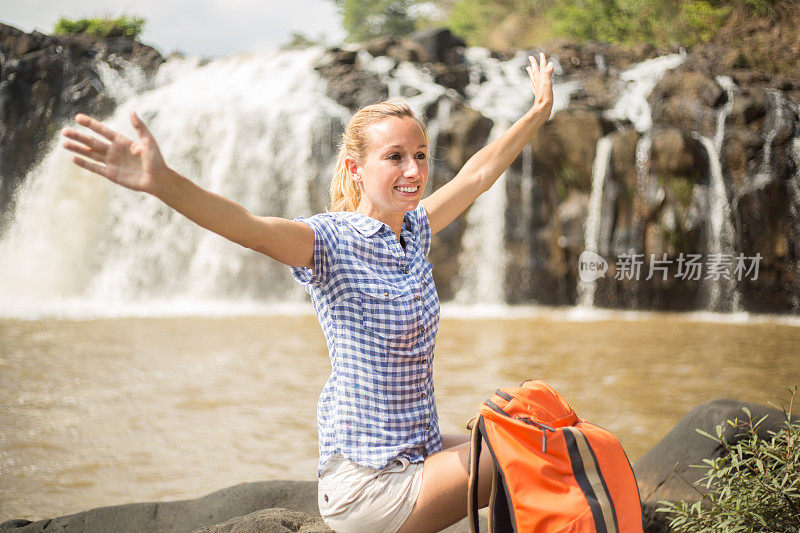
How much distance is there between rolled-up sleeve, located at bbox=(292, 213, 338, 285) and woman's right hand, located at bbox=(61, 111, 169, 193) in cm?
40

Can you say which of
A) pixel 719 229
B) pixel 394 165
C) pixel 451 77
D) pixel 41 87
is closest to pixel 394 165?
pixel 394 165

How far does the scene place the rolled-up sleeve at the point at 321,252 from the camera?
1650mm

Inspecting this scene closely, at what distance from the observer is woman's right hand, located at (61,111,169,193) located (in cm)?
130

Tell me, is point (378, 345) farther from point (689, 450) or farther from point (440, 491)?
point (689, 450)

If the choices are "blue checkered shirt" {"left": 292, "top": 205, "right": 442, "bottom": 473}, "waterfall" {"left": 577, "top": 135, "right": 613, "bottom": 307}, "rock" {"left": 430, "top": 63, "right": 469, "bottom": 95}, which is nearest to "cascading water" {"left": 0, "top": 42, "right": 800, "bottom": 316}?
"waterfall" {"left": 577, "top": 135, "right": 613, "bottom": 307}

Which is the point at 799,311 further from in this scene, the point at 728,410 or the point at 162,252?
the point at 162,252

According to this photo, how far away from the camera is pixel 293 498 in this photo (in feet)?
8.97

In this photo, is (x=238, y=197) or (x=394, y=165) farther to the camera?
(x=238, y=197)

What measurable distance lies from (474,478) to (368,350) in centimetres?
36

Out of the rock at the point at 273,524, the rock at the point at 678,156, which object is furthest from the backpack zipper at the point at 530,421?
the rock at the point at 678,156

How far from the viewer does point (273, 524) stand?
2178 millimetres

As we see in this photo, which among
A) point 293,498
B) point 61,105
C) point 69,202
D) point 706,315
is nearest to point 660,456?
point 293,498

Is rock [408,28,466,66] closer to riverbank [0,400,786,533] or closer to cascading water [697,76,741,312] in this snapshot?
cascading water [697,76,741,312]

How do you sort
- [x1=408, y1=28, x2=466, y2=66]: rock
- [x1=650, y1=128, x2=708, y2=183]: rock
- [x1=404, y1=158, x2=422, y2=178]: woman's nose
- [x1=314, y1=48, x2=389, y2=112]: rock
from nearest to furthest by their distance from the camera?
[x1=404, y1=158, x2=422, y2=178]: woman's nose
[x1=650, y1=128, x2=708, y2=183]: rock
[x1=314, y1=48, x2=389, y2=112]: rock
[x1=408, y1=28, x2=466, y2=66]: rock
